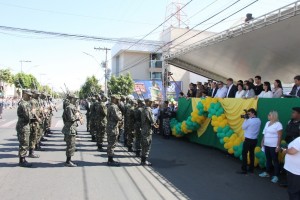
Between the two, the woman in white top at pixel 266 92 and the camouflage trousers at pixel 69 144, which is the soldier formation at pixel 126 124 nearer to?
the camouflage trousers at pixel 69 144

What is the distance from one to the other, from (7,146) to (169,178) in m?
6.85

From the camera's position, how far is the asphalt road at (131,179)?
21.2 feet

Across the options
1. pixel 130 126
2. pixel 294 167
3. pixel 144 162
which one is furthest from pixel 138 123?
pixel 294 167

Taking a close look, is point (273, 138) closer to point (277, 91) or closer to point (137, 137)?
point (277, 91)

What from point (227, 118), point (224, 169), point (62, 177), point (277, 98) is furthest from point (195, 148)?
point (62, 177)

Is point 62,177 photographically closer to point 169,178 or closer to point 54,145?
point 169,178

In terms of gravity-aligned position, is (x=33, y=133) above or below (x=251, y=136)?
below

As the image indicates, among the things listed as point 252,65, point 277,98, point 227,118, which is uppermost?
point 252,65

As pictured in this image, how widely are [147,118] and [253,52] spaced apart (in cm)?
623

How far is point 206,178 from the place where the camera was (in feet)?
25.9

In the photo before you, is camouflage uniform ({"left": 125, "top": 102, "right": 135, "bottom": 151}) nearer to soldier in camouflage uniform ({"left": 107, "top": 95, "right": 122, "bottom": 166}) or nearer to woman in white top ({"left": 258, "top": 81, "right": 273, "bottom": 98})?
soldier in camouflage uniform ({"left": 107, "top": 95, "right": 122, "bottom": 166})

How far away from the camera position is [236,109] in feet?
34.2

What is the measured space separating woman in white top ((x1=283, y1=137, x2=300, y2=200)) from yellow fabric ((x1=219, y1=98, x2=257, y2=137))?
4566 mm

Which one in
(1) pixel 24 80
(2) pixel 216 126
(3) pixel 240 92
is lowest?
(2) pixel 216 126
